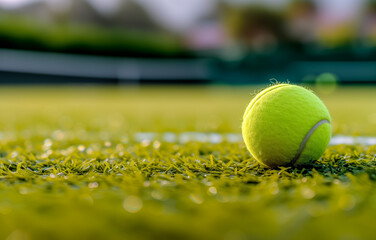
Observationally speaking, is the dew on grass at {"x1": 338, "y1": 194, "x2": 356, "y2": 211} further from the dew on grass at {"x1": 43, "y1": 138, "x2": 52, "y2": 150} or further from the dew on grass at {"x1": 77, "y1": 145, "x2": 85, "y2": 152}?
the dew on grass at {"x1": 43, "y1": 138, "x2": 52, "y2": 150}

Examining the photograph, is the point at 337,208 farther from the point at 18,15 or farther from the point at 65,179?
the point at 18,15

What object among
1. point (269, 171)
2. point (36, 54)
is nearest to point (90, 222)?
point (269, 171)

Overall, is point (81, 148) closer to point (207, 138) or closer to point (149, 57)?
point (207, 138)

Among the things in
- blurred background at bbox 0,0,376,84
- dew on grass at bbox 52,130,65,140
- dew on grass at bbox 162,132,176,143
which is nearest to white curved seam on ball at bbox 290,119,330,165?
dew on grass at bbox 162,132,176,143

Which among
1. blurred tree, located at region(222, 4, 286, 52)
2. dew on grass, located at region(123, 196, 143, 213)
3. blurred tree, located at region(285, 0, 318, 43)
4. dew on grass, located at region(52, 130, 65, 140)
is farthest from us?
blurred tree, located at region(222, 4, 286, 52)

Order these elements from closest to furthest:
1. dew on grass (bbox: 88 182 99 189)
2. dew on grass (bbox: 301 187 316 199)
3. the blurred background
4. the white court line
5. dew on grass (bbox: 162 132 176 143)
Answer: dew on grass (bbox: 301 187 316 199)
dew on grass (bbox: 88 182 99 189)
the white court line
dew on grass (bbox: 162 132 176 143)
the blurred background

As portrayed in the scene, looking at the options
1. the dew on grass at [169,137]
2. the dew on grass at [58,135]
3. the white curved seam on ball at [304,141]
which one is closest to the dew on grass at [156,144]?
the dew on grass at [169,137]
